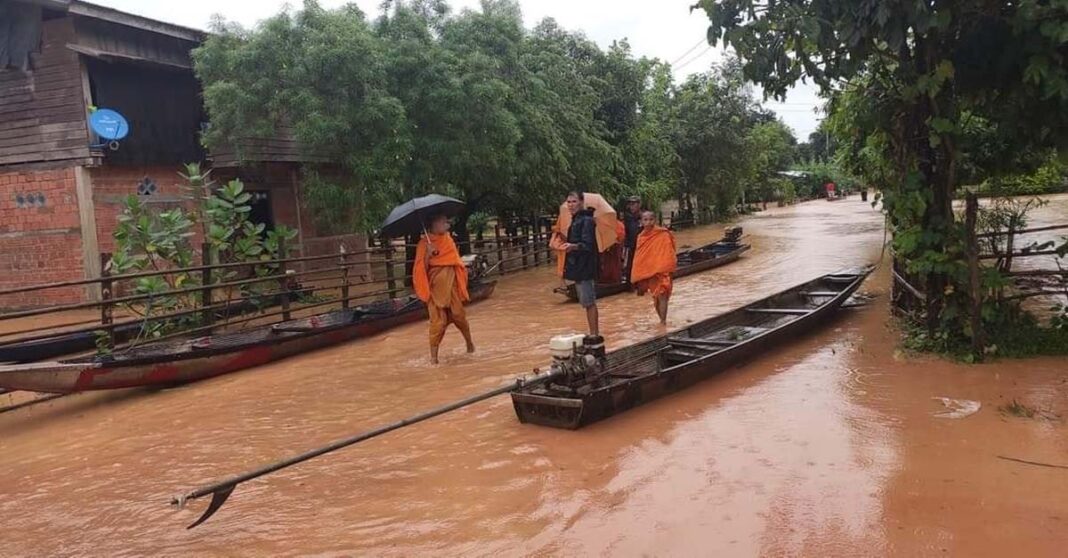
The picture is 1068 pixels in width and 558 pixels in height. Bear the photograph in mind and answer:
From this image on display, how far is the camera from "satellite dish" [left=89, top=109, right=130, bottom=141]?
12.0m

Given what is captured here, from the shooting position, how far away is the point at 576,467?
4508 mm

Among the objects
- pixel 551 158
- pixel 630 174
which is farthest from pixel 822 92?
pixel 630 174

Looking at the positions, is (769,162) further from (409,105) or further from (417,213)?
(417,213)

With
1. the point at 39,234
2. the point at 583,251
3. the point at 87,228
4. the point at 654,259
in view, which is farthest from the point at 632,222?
the point at 39,234

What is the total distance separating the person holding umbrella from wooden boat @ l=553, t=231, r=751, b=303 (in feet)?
13.2

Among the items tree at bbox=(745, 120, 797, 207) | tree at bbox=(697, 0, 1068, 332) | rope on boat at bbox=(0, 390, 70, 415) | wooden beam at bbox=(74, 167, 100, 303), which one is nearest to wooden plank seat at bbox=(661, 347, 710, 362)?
tree at bbox=(697, 0, 1068, 332)

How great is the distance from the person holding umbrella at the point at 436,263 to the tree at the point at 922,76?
3.19 meters

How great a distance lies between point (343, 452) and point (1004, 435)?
431cm

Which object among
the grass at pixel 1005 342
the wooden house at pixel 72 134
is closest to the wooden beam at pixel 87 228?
the wooden house at pixel 72 134

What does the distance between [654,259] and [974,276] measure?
11.1ft

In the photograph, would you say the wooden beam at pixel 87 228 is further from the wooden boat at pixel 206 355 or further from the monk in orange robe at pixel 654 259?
the monk in orange robe at pixel 654 259

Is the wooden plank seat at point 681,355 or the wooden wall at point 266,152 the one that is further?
the wooden wall at point 266,152

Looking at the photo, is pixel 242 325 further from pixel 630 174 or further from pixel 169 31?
pixel 630 174

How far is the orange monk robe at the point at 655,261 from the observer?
861 cm
